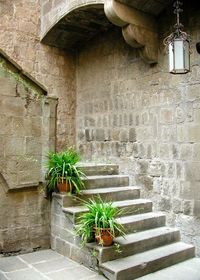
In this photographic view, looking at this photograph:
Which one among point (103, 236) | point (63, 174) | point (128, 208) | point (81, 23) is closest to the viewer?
point (103, 236)

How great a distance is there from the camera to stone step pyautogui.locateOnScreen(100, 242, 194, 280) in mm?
3193

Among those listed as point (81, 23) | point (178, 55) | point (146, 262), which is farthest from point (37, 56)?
point (146, 262)

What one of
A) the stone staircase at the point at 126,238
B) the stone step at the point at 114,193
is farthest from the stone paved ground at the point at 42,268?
the stone step at the point at 114,193

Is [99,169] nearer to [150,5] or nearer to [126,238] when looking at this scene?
[126,238]

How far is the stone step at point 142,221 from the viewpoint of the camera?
3.93m

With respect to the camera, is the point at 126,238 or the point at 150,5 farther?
the point at 150,5

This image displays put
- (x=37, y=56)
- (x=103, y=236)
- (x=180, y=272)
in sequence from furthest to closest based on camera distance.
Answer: (x=37, y=56), (x=180, y=272), (x=103, y=236)

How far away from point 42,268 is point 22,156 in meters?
Answer: 1.43

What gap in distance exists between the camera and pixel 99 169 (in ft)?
16.5

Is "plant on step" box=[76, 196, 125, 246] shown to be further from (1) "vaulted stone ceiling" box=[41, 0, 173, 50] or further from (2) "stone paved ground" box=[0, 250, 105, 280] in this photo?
(1) "vaulted stone ceiling" box=[41, 0, 173, 50]

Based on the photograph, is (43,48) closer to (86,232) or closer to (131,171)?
(131,171)

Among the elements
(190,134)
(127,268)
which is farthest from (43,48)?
(127,268)

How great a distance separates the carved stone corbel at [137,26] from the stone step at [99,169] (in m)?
1.84

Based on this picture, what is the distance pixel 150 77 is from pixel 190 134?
4.04ft
